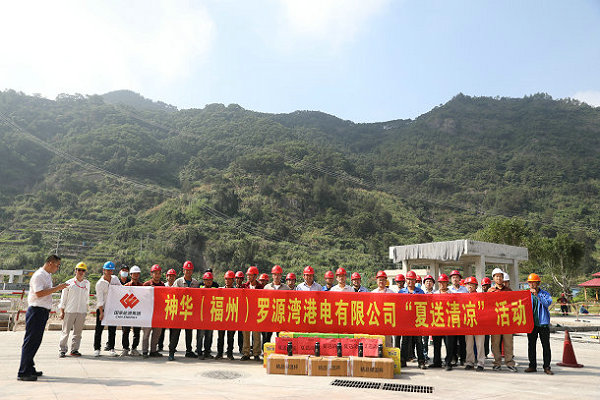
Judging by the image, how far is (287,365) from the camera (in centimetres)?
745

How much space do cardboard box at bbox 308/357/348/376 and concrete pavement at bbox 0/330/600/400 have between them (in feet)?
0.76

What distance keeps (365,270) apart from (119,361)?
51.4 meters

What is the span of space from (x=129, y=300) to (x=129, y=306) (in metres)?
0.13

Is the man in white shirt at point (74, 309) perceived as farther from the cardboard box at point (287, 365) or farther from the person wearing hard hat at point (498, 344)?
the person wearing hard hat at point (498, 344)

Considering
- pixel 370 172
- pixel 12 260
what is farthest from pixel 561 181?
pixel 12 260

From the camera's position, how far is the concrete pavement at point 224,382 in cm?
577

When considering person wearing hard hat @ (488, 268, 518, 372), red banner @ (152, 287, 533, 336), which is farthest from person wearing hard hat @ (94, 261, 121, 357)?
person wearing hard hat @ (488, 268, 518, 372)

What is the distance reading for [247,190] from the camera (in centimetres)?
9275

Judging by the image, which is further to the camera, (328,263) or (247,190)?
(247,190)

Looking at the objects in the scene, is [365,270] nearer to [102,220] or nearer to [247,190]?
[247,190]

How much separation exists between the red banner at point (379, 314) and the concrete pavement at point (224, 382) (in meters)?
0.81

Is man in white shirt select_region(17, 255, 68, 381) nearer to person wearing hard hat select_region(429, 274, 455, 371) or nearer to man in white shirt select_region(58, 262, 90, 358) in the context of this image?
man in white shirt select_region(58, 262, 90, 358)

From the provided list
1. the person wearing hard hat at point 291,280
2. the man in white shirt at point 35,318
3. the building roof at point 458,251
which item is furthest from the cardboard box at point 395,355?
the building roof at point 458,251

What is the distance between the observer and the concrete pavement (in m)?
5.77
